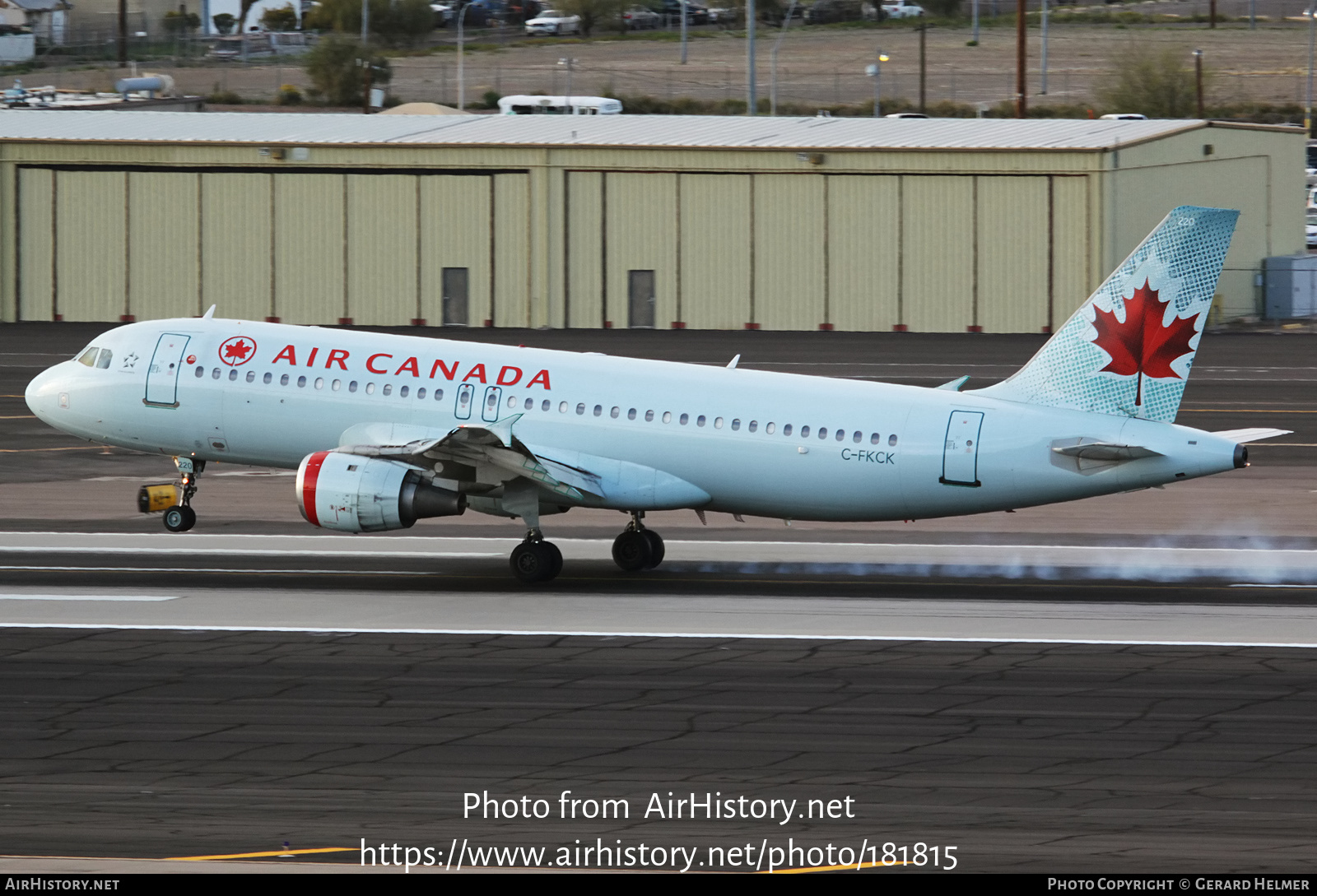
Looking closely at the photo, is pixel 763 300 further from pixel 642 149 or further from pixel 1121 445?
pixel 1121 445

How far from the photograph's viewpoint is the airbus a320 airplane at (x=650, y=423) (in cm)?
2922

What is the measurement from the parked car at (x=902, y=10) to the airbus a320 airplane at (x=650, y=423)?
164m

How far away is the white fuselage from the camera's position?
29.8 m

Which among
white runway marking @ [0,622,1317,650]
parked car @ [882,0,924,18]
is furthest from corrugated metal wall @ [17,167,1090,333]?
parked car @ [882,0,924,18]

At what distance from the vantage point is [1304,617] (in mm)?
28922

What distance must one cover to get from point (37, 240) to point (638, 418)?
172 feet

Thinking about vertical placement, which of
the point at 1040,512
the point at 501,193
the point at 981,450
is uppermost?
the point at 501,193

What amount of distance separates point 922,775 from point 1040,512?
22.6 m

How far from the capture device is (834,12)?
627ft

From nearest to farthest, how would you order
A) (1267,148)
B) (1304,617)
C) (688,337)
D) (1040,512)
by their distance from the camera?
(1304,617), (1040,512), (688,337), (1267,148)

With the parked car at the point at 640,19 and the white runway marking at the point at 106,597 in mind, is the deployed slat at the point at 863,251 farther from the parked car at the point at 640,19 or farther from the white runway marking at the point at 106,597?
the parked car at the point at 640,19

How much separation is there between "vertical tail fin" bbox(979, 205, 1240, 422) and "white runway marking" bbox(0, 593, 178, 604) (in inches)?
609

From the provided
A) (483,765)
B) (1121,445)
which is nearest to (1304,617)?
(1121,445)

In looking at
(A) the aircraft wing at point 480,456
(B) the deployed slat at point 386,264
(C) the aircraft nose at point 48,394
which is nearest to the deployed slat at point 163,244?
(B) the deployed slat at point 386,264
